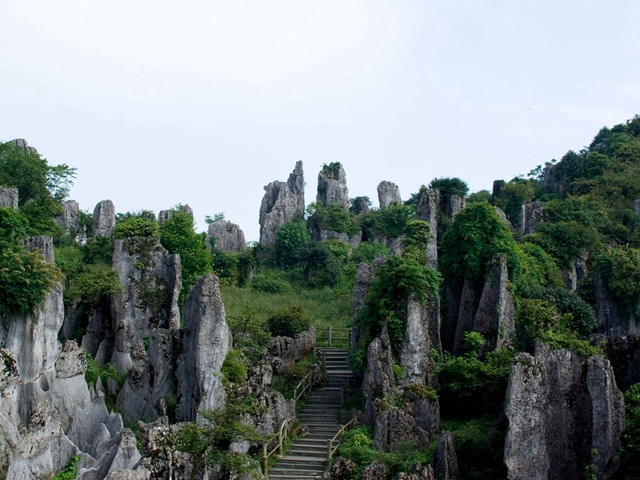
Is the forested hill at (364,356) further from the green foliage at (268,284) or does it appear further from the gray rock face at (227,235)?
the gray rock face at (227,235)

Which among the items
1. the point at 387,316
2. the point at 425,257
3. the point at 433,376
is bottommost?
the point at 433,376

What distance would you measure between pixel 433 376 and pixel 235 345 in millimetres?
8245

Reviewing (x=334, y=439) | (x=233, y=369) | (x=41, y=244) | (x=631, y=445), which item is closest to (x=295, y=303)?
(x=41, y=244)

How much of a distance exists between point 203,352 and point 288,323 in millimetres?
7451

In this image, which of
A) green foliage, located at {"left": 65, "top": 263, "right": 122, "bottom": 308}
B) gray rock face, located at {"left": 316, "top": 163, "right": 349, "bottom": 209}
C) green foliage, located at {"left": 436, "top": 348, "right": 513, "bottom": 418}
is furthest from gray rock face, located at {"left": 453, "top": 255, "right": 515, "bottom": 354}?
gray rock face, located at {"left": 316, "top": 163, "right": 349, "bottom": 209}

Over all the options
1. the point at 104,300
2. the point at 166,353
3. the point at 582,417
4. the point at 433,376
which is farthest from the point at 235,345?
the point at 582,417

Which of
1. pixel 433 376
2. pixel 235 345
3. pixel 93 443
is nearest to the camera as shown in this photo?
pixel 93 443

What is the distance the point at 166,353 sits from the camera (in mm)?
29453

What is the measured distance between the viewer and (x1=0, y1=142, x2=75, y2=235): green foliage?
42594 mm

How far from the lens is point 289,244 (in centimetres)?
5419

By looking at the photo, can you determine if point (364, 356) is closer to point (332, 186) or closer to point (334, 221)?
Answer: point (334, 221)

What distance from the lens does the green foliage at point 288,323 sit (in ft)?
115

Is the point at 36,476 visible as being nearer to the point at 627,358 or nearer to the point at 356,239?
the point at 627,358

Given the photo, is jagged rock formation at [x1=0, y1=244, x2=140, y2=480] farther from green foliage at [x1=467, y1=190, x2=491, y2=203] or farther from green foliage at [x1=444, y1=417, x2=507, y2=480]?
green foliage at [x1=467, y1=190, x2=491, y2=203]
